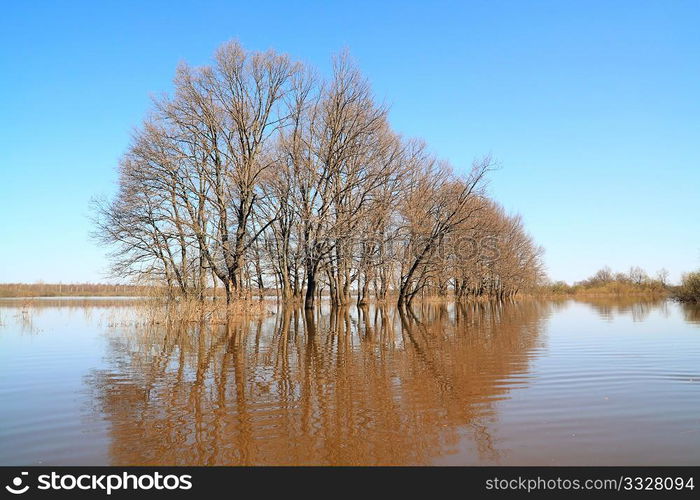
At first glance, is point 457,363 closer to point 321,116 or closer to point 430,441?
point 430,441

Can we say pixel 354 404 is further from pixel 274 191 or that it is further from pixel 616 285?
pixel 616 285

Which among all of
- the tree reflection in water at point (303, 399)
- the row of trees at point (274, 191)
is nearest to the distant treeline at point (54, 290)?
the row of trees at point (274, 191)

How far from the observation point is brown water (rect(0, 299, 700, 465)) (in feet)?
16.2

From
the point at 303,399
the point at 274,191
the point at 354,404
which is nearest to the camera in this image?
the point at 354,404

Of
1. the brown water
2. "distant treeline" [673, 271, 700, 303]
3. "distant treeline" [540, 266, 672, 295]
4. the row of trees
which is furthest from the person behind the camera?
"distant treeline" [540, 266, 672, 295]

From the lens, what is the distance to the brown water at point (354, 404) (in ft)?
16.2

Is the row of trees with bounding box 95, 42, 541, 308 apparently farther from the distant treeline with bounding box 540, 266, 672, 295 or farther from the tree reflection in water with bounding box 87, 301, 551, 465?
the distant treeline with bounding box 540, 266, 672, 295

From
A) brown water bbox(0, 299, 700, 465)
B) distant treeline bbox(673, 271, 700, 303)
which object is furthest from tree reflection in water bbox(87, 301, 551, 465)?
distant treeline bbox(673, 271, 700, 303)

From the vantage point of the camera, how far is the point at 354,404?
680 centimetres

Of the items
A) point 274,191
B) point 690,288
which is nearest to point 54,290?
point 274,191
